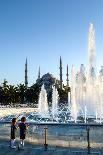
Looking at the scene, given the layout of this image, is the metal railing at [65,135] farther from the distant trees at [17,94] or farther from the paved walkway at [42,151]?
the distant trees at [17,94]

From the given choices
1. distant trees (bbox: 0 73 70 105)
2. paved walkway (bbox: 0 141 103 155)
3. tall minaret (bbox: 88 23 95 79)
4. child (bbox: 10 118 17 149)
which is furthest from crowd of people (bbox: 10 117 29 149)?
distant trees (bbox: 0 73 70 105)

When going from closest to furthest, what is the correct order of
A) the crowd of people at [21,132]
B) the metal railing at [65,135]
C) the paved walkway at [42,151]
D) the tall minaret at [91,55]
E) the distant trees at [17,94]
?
1. the paved walkway at [42,151]
2. the metal railing at [65,135]
3. the crowd of people at [21,132]
4. the tall minaret at [91,55]
5. the distant trees at [17,94]

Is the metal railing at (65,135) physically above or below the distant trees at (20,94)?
below

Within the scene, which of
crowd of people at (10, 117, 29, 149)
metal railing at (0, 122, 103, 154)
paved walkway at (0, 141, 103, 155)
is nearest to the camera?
paved walkway at (0, 141, 103, 155)

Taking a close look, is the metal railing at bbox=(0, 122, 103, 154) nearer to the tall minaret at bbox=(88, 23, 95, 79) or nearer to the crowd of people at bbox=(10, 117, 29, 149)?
the crowd of people at bbox=(10, 117, 29, 149)

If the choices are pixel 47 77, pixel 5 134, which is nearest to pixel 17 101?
pixel 47 77

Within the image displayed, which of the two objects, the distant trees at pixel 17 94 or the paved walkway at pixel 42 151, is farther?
the distant trees at pixel 17 94

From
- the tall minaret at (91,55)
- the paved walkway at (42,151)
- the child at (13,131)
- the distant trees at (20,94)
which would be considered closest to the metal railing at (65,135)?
the paved walkway at (42,151)

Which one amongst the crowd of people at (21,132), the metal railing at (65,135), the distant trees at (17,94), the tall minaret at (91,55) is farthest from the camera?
the distant trees at (17,94)

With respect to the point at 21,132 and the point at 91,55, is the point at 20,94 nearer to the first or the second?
the point at 91,55

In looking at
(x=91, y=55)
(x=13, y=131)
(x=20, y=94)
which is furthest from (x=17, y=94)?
(x=13, y=131)

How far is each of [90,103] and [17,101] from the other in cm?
4037

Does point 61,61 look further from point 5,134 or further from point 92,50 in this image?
point 5,134

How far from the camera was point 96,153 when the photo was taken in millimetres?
9609
